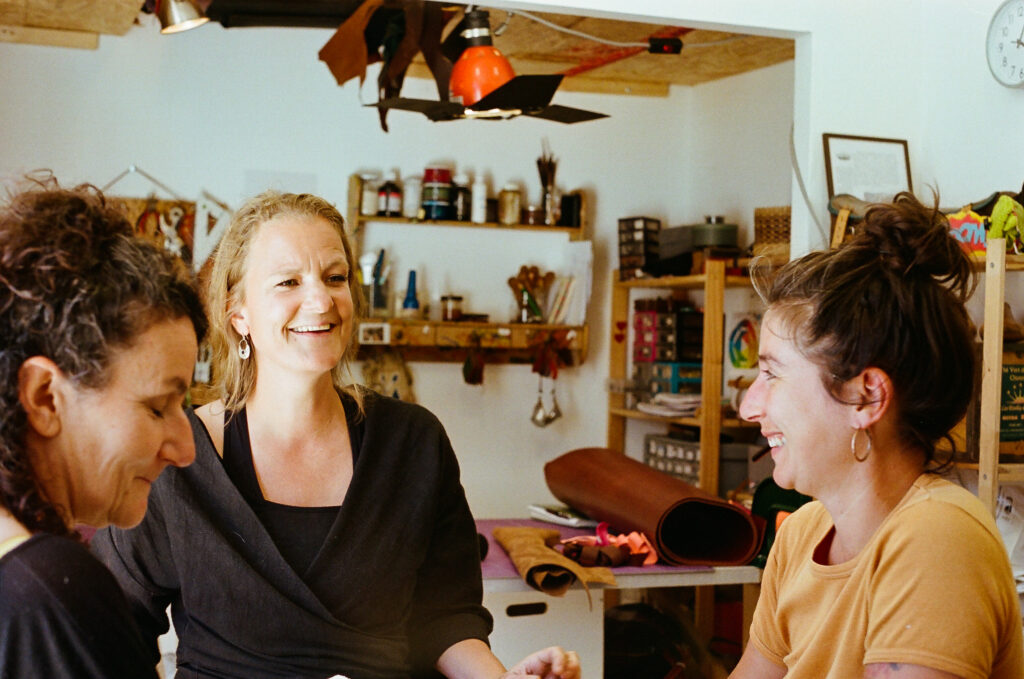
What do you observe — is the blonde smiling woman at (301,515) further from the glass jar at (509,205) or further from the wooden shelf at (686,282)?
the glass jar at (509,205)

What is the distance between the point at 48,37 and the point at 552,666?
4257 mm

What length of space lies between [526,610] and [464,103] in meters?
1.61

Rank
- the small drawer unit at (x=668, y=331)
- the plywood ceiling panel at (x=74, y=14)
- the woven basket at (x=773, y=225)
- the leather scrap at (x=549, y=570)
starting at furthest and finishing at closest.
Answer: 1. the small drawer unit at (x=668, y=331)
2. the plywood ceiling panel at (x=74, y=14)
3. the woven basket at (x=773, y=225)
4. the leather scrap at (x=549, y=570)

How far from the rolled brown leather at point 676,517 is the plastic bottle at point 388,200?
A: 2.13 metres

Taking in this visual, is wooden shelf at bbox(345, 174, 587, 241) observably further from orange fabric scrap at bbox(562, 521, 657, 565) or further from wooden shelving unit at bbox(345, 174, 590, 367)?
orange fabric scrap at bbox(562, 521, 657, 565)

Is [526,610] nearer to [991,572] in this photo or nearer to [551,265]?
[991,572]

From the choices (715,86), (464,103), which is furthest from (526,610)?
(715,86)

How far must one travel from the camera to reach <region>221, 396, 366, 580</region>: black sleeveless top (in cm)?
189

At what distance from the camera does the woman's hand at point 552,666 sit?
1.74 m

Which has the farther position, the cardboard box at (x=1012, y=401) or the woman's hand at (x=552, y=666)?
the cardboard box at (x=1012, y=401)

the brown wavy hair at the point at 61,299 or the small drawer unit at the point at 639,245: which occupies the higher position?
the small drawer unit at the point at 639,245

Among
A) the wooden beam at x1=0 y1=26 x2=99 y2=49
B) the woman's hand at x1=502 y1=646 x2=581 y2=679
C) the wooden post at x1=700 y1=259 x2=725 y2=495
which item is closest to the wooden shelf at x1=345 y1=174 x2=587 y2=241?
the wooden post at x1=700 y1=259 x2=725 y2=495

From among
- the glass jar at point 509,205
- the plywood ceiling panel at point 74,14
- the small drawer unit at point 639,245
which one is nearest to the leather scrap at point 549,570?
the small drawer unit at point 639,245

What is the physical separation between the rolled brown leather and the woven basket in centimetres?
127
